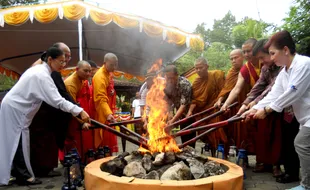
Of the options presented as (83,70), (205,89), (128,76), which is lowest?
(205,89)

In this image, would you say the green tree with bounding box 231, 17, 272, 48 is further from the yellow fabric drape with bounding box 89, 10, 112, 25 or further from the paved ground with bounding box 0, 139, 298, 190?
the paved ground with bounding box 0, 139, 298, 190

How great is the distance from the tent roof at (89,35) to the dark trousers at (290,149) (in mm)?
5526

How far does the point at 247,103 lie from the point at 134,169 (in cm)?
224

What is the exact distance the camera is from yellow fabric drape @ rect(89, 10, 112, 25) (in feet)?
26.2

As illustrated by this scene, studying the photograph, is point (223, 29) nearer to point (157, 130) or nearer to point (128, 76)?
point (128, 76)

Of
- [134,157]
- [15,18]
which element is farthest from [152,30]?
[134,157]

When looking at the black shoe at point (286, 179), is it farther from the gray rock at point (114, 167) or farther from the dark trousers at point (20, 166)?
the dark trousers at point (20, 166)

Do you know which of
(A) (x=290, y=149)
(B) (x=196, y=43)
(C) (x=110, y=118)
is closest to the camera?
(A) (x=290, y=149)

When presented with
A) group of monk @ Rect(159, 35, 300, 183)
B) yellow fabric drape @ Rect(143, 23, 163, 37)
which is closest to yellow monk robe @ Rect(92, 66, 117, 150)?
group of monk @ Rect(159, 35, 300, 183)

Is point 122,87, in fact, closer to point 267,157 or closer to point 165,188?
point 267,157

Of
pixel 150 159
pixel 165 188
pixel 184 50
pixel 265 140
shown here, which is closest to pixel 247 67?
pixel 265 140

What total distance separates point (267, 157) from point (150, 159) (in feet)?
7.35

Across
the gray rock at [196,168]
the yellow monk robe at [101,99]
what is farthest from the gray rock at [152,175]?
the yellow monk robe at [101,99]

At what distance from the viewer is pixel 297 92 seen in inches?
116
